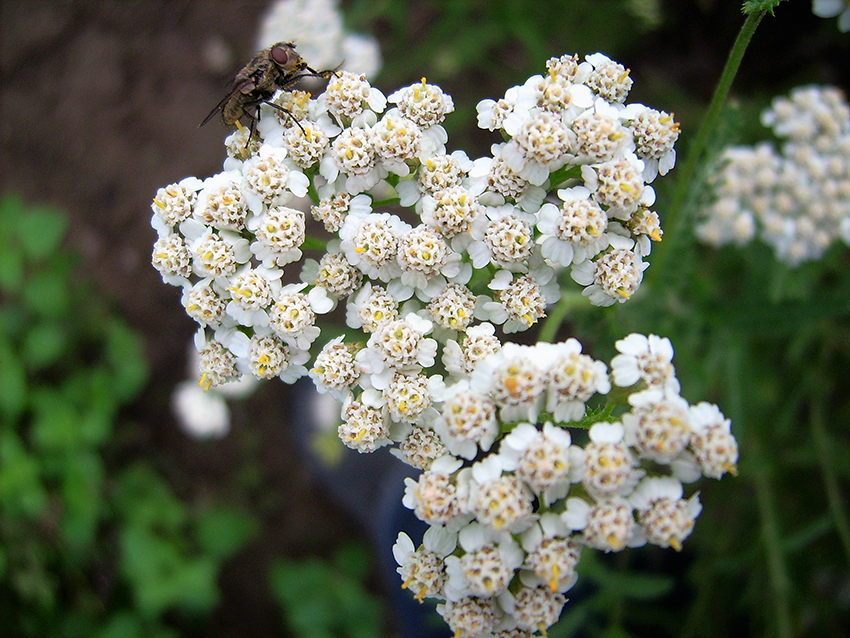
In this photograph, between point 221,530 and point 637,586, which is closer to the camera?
point 637,586

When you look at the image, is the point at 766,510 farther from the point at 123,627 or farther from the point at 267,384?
the point at 123,627

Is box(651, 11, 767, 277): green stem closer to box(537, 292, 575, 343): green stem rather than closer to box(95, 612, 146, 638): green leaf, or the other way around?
box(537, 292, 575, 343): green stem

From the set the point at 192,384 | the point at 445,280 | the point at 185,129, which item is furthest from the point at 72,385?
the point at 445,280

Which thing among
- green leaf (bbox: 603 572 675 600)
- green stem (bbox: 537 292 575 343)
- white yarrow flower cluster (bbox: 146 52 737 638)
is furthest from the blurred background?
white yarrow flower cluster (bbox: 146 52 737 638)

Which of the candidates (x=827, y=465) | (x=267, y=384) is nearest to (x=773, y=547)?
(x=827, y=465)

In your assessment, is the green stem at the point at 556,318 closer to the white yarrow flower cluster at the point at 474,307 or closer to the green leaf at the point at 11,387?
the white yarrow flower cluster at the point at 474,307

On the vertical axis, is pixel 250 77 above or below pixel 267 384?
below

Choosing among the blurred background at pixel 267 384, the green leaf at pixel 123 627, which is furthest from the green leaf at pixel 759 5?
the green leaf at pixel 123 627
